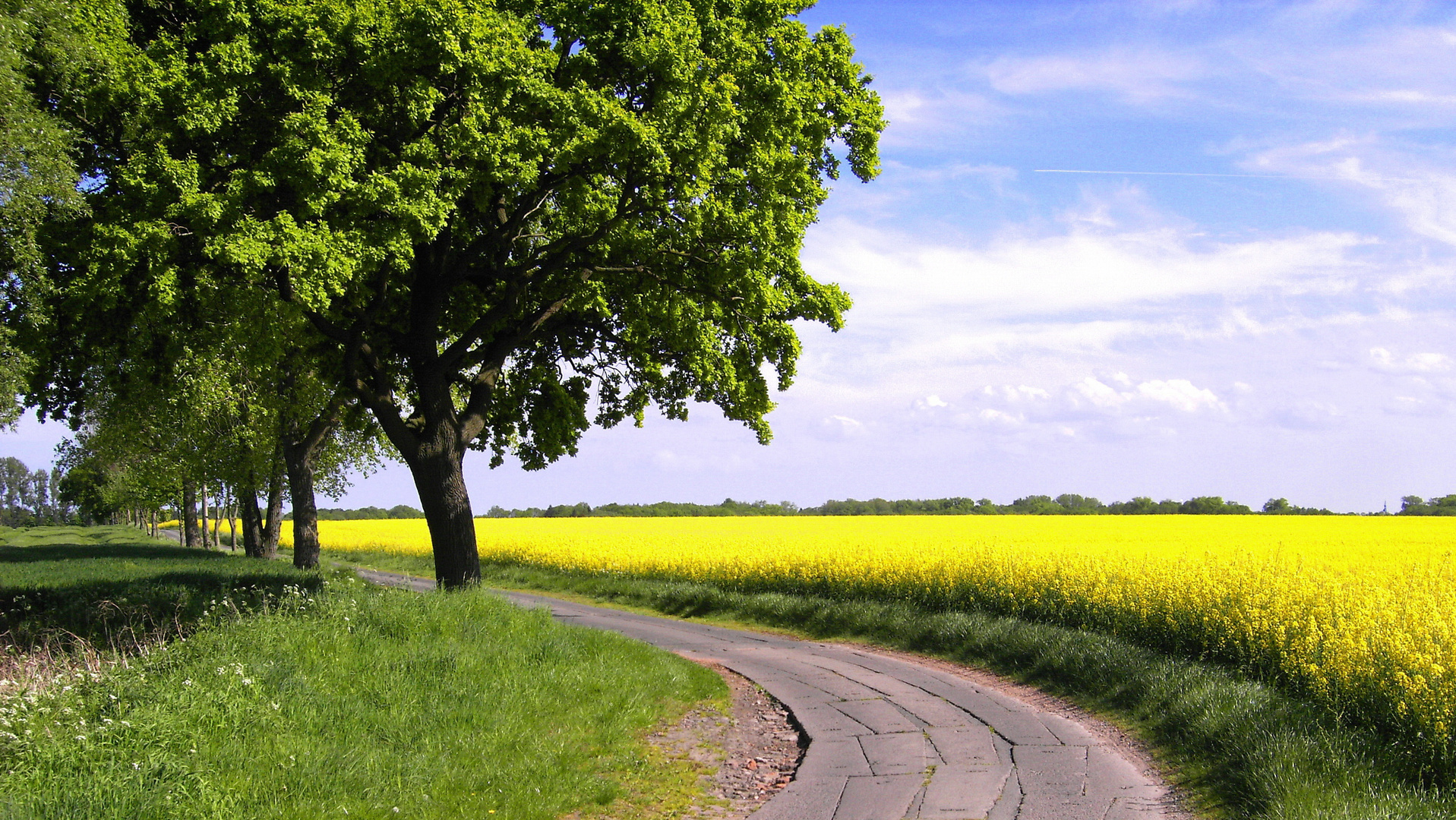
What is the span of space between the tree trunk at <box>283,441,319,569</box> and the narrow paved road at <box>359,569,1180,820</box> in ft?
57.0

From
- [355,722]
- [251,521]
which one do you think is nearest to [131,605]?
[355,722]

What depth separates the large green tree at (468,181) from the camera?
11.5m

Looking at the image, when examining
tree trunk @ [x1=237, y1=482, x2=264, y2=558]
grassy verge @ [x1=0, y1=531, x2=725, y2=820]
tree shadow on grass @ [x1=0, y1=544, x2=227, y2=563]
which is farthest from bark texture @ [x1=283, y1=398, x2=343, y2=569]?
grassy verge @ [x1=0, y1=531, x2=725, y2=820]

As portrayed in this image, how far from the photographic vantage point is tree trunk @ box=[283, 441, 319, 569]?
25969 mm

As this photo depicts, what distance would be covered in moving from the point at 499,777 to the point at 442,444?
8809mm

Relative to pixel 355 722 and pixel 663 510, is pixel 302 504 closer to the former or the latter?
pixel 355 722

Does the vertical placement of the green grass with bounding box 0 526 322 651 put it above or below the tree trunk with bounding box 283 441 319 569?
below

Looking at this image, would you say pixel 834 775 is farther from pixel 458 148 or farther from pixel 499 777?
pixel 458 148

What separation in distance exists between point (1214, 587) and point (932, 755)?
6.31 meters

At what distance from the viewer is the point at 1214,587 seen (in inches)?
492

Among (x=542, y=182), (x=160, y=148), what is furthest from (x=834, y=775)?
(x=160, y=148)

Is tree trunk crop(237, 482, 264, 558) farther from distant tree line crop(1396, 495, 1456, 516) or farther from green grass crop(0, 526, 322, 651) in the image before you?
distant tree line crop(1396, 495, 1456, 516)

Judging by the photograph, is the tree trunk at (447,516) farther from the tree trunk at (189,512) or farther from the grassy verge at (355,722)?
the tree trunk at (189,512)

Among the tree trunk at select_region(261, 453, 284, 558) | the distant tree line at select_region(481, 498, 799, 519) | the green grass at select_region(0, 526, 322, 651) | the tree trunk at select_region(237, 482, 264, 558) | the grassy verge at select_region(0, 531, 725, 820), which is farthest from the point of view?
the distant tree line at select_region(481, 498, 799, 519)
